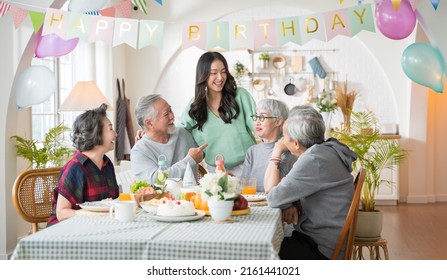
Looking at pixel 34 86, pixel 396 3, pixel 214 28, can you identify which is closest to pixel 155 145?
pixel 214 28

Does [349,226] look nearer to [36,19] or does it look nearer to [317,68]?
[36,19]

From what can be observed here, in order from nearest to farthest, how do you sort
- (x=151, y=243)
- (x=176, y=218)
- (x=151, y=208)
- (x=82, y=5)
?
(x=151, y=243)
(x=176, y=218)
(x=151, y=208)
(x=82, y=5)

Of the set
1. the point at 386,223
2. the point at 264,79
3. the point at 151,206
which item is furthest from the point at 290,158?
the point at 264,79

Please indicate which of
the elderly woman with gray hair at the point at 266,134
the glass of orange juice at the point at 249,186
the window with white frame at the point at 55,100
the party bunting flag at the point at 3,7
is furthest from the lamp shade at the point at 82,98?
the glass of orange juice at the point at 249,186

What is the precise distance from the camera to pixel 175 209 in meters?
2.73

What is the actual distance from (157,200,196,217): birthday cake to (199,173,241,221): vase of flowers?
3.0 inches

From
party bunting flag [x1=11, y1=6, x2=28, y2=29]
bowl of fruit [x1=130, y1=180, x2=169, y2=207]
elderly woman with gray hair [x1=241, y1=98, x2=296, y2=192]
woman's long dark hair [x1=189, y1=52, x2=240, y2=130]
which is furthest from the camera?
party bunting flag [x1=11, y1=6, x2=28, y2=29]

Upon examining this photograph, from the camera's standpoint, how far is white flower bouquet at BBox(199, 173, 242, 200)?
2744 mm

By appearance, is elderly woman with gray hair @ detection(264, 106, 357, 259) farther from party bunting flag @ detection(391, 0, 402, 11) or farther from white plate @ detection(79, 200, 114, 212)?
party bunting flag @ detection(391, 0, 402, 11)

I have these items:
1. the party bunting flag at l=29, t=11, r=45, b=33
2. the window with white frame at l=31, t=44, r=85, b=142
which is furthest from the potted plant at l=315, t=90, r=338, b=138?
the party bunting flag at l=29, t=11, r=45, b=33

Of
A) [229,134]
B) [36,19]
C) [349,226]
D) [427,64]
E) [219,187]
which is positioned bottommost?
[349,226]

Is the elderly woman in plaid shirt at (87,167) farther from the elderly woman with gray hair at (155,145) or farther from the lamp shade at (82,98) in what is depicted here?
the lamp shade at (82,98)

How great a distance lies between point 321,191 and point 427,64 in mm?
2630

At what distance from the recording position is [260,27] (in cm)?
488
